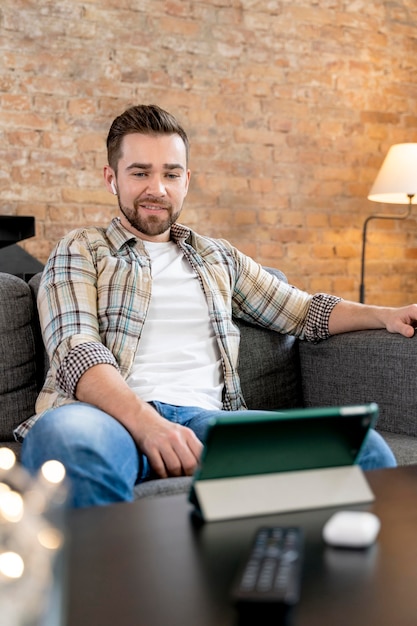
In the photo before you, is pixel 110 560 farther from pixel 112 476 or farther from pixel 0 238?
pixel 0 238

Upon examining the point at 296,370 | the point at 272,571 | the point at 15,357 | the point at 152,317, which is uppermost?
the point at 272,571

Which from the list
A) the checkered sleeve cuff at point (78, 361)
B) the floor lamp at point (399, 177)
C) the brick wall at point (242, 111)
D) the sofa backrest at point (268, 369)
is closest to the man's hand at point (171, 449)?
the checkered sleeve cuff at point (78, 361)

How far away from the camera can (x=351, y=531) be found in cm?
85

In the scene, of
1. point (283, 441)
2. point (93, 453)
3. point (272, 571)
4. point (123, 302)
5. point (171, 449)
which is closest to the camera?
point (272, 571)

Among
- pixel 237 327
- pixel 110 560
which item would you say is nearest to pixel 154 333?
pixel 237 327

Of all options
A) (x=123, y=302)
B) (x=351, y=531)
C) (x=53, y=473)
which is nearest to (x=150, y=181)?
(x=123, y=302)

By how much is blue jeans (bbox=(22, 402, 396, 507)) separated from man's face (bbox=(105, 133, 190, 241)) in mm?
647

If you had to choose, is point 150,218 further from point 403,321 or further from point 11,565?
point 11,565

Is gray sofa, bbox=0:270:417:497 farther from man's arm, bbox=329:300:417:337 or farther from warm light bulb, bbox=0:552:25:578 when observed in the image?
warm light bulb, bbox=0:552:25:578

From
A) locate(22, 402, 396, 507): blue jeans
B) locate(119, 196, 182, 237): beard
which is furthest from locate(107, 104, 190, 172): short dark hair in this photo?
locate(22, 402, 396, 507): blue jeans

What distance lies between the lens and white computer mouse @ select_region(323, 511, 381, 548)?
0.85 metres

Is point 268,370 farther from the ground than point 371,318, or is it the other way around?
point 371,318

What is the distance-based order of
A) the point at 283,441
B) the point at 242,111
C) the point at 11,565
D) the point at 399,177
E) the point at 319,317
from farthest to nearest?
the point at 242,111 → the point at 399,177 → the point at 319,317 → the point at 283,441 → the point at 11,565

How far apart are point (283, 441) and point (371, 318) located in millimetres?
1106
